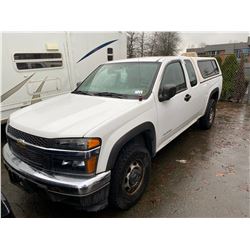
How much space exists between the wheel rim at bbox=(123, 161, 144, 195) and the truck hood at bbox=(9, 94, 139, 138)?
2.34 feet

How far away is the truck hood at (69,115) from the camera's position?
2365mm

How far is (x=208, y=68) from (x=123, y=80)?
303 centimetres

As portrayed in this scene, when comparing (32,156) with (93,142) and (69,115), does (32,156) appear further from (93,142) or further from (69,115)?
(93,142)

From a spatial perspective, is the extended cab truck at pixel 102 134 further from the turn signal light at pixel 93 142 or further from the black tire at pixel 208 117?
the black tire at pixel 208 117

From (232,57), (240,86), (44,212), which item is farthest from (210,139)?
(232,57)

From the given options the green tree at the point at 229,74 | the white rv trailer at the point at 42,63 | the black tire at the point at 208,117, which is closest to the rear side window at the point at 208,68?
the black tire at the point at 208,117

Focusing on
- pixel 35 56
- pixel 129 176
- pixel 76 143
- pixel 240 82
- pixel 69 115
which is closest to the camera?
pixel 76 143

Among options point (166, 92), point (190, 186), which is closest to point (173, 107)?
point (166, 92)

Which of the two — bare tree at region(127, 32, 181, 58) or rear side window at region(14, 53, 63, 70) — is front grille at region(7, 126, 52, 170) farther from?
bare tree at region(127, 32, 181, 58)

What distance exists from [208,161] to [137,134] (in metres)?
2.01

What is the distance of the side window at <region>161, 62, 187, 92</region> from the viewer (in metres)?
3.64

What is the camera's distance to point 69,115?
2.71 meters

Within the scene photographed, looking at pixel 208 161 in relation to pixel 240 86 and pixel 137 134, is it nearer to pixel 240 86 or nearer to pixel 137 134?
pixel 137 134

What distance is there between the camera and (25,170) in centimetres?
256
